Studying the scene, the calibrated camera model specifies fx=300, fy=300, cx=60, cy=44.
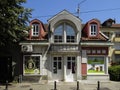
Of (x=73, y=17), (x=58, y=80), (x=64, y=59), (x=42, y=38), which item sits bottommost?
(x=58, y=80)

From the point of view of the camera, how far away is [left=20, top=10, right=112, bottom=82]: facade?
3009 centimetres

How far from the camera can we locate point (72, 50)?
98.9ft

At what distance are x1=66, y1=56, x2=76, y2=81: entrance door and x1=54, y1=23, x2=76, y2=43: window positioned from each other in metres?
1.94

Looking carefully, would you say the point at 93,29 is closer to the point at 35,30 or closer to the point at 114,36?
the point at 35,30

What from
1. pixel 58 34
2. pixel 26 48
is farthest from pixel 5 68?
pixel 58 34

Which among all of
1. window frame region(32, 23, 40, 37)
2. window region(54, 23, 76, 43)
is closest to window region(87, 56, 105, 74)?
window region(54, 23, 76, 43)

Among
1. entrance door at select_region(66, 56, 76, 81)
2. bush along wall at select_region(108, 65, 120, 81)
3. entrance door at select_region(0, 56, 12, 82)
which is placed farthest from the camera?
bush along wall at select_region(108, 65, 120, 81)

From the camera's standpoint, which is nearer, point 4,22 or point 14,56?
point 4,22

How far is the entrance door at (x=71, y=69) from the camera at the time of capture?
100.0 ft

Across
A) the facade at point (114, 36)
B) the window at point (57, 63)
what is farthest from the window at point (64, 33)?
the facade at point (114, 36)

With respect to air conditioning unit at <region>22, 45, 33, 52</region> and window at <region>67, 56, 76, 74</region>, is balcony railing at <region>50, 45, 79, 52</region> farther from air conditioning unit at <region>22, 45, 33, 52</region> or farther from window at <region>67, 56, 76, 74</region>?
air conditioning unit at <region>22, 45, 33, 52</region>

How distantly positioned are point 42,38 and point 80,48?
159 inches

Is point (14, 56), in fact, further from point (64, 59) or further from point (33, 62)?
point (64, 59)

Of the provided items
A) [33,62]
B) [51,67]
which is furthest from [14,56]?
[51,67]
